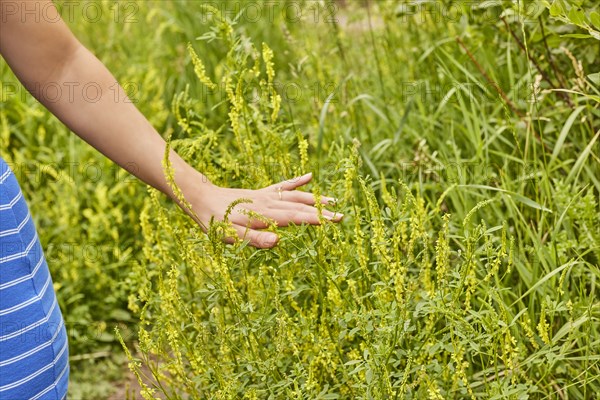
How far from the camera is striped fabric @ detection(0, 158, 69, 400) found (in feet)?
4.29

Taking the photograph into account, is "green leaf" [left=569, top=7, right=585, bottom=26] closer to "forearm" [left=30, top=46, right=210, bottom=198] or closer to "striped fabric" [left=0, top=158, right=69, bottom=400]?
"forearm" [left=30, top=46, right=210, bottom=198]

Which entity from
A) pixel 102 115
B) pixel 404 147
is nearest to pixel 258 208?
pixel 102 115

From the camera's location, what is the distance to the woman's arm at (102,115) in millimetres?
1574

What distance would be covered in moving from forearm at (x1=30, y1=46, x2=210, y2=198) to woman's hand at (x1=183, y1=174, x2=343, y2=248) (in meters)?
0.13

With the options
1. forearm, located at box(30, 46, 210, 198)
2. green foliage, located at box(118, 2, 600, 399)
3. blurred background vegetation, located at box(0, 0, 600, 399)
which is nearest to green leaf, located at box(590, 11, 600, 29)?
blurred background vegetation, located at box(0, 0, 600, 399)

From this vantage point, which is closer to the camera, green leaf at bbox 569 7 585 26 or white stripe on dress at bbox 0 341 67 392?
white stripe on dress at bbox 0 341 67 392

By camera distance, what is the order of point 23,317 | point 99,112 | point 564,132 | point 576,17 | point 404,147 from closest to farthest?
point 23,317 → point 99,112 → point 576,17 → point 564,132 → point 404,147

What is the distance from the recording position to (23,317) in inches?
52.0

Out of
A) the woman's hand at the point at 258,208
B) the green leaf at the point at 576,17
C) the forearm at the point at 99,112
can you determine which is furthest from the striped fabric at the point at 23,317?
the green leaf at the point at 576,17

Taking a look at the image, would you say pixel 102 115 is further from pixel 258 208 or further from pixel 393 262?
pixel 393 262

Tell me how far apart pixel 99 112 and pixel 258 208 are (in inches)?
14.4

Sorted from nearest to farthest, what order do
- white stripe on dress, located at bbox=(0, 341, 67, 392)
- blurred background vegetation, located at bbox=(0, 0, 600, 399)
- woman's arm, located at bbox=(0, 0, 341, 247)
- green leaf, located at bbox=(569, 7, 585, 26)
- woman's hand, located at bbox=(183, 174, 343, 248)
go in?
white stripe on dress, located at bbox=(0, 341, 67, 392)
woman's arm, located at bbox=(0, 0, 341, 247)
woman's hand, located at bbox=(183, 174, 343, 248)
green leaf, located at bbox=(569, 7, 585, 26)
blurred background vegetation, located at bbox=(0, 0, 600, 399)

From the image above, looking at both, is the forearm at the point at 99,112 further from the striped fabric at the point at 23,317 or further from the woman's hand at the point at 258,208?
the striped fabric at the point at 23,317

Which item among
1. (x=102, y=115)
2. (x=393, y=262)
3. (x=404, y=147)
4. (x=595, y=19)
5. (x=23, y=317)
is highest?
(x=102, y=115)
